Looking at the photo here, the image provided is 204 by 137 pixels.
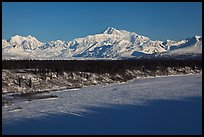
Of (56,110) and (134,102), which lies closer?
(56,110)

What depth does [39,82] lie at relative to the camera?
36.2 meters

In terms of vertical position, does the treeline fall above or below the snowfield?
above

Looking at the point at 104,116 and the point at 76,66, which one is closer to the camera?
the point at 104,116

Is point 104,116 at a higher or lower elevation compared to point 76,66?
lower

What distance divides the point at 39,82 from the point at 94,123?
2033cm

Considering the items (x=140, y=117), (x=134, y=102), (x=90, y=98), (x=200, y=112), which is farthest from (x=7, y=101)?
(x=200, y=112)

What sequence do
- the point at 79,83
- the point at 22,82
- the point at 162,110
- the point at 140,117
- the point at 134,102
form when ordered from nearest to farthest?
the point at 140,117 → the point at 162,110 → the point at 134,102 → the point at 22,82 → the point at 79,83

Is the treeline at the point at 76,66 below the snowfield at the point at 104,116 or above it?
above

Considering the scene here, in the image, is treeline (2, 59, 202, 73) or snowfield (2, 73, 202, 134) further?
treeline (2, 59, 202, 73)

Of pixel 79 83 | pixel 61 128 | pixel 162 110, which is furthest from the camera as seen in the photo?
pixel 79 83

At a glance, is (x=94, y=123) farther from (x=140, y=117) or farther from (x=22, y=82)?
(x=22, y=82)

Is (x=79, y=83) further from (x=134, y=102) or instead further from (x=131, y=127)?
(x=131, y=127)

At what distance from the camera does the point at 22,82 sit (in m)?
34.8

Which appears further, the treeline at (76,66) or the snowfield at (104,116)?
the treeline at (76,66)
